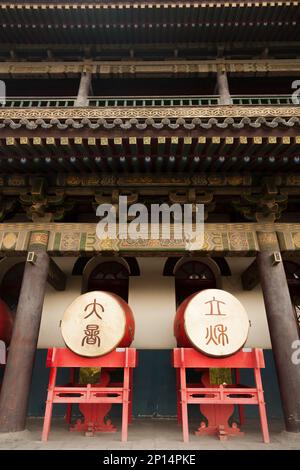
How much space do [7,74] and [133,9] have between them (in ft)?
12.7

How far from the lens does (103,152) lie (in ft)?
15.6

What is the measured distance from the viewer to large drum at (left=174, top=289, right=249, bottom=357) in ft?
13.6

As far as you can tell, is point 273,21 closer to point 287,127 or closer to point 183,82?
point 183,82

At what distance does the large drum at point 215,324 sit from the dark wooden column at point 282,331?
27.3 inches

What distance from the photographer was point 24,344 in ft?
14.7

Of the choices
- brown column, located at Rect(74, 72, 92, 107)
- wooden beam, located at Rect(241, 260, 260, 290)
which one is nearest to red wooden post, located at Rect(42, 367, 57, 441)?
wooden beam, located at Rect(241, 260, 260, 290)

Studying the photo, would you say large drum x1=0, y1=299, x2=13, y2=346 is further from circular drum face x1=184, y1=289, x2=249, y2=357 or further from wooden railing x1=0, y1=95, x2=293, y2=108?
wooden railing x1=0, y1=95, x2=293, y2=108

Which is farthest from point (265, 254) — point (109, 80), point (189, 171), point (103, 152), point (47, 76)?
point (47, 76)

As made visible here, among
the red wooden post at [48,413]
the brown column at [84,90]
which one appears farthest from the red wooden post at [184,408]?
the brown column at [84,90]

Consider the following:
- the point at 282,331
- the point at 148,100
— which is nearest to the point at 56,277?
the point at 282,331

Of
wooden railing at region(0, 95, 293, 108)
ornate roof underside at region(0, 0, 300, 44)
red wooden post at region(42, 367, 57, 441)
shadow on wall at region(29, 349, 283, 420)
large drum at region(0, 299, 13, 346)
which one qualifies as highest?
ornate roof underside at region(0, 0, 300, 44)

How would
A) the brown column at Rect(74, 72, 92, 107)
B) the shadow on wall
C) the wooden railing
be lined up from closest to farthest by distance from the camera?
1. the shadow on wall
2. the wooden railing
3. the brown column at Rect(74, 72, 92, 107)

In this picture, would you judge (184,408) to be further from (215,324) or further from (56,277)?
(56,277)

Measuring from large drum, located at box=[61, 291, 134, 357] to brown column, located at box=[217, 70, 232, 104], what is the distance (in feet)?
18.8
